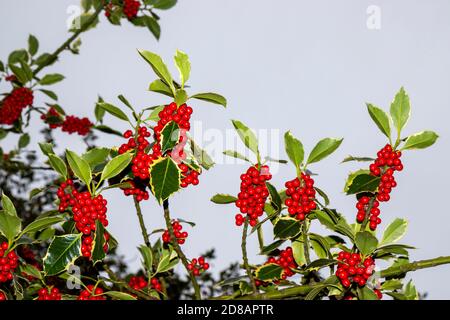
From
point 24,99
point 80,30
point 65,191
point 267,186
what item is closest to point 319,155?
point 267,186

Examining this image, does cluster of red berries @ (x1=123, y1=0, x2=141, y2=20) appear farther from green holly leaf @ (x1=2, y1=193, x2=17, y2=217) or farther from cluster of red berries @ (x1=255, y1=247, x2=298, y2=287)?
cluster of red berries @ (x1=255, y1=247, x2=298, y2=287)

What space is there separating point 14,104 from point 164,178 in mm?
3674

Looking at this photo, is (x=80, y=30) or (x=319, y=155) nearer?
(x=319, y=155)

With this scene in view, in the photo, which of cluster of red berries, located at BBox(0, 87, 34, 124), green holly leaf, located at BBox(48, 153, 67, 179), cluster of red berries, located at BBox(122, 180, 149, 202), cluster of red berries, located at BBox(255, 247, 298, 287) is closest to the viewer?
green holly leaf, located at BBox(48, 153, 67, 179)

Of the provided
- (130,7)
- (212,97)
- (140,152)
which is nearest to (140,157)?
(140,152)

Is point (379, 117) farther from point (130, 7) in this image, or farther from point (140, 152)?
point (130, 7)

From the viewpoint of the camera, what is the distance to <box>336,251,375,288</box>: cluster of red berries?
2.46 metres

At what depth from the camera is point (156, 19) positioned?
5.87 m

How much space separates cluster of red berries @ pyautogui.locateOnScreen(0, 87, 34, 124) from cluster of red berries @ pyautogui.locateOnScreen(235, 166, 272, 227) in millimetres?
3682

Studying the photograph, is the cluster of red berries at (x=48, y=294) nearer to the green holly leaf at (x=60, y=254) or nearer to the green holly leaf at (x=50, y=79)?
the green holly leaf at (x=60, y=254)

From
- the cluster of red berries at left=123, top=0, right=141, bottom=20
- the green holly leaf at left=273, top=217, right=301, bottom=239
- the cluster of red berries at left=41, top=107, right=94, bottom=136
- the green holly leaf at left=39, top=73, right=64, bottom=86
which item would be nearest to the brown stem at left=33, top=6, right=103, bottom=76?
the green holly leaf at left=39, top=73, right=64, bottom=86
